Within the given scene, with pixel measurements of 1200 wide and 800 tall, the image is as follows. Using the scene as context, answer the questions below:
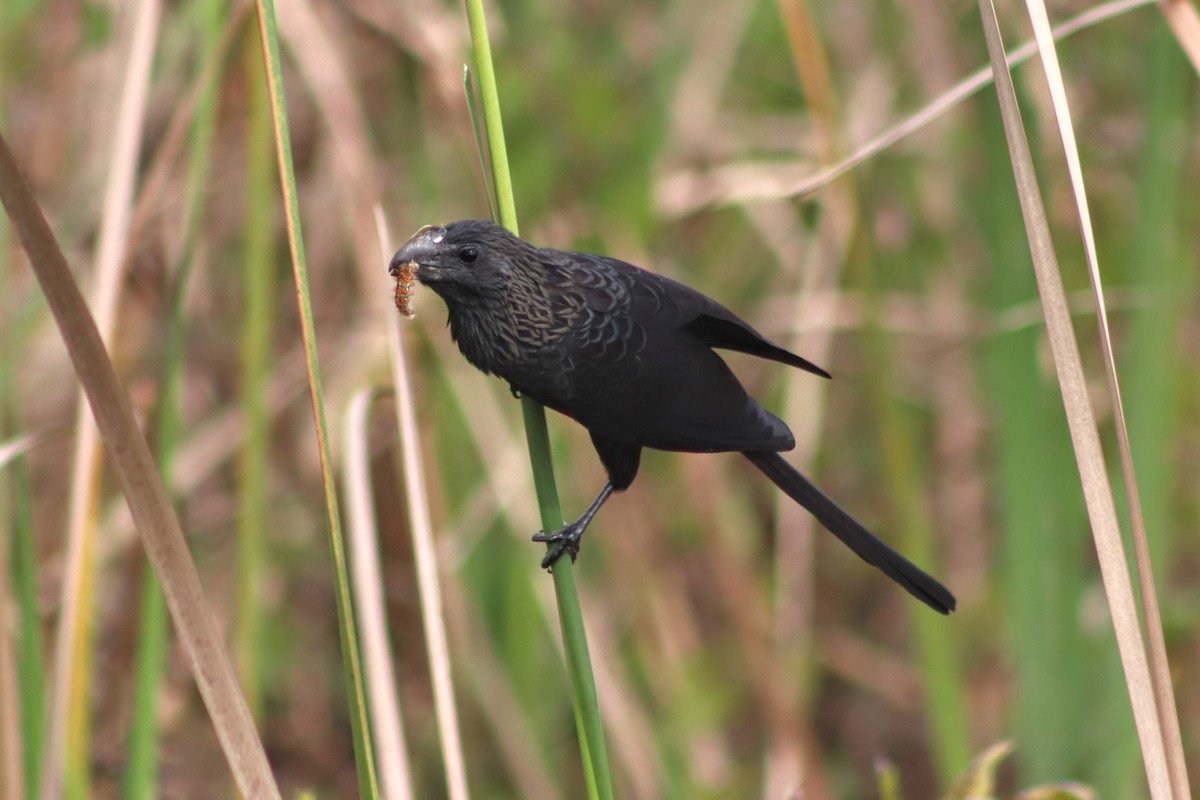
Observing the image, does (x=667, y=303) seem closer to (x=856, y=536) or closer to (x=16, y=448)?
(x=856, y=536)

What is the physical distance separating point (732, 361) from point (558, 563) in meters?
2.76

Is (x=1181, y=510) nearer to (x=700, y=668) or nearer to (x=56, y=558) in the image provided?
(x=700, y=668)

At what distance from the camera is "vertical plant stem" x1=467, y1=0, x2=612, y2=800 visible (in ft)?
4.55

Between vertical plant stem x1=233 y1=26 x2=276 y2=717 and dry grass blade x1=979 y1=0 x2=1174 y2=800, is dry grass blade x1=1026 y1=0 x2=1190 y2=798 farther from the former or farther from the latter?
vertical plant stem x1=233 y1=26 x2=276 y2=717

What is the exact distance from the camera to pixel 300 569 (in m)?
3.88

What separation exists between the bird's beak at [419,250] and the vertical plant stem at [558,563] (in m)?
0.18

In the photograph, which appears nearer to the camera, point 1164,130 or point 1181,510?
point 1164,130

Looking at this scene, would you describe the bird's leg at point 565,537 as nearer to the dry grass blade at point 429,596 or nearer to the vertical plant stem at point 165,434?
the dry grass blade at point 429,596

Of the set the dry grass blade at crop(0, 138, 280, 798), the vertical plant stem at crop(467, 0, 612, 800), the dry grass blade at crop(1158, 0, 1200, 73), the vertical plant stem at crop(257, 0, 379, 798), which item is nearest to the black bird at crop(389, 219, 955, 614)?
the vertical plant stem at crop(467, 0, 612, 800)

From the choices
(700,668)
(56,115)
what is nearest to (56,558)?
(56,115)

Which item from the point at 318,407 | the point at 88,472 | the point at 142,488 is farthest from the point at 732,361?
the point at 142,488

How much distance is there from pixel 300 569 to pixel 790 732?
5.36 ft

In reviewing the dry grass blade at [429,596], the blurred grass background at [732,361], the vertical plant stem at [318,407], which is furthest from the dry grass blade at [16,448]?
the vertical plant stem at [318,407]

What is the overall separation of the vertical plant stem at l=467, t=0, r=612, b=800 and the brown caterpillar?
7.8 inches
